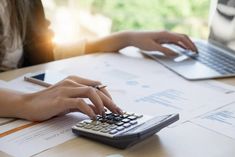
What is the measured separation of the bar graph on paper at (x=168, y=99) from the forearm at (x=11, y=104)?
246 mm

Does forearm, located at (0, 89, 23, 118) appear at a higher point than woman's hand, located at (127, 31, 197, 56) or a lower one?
lower

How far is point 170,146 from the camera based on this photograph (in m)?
0.69

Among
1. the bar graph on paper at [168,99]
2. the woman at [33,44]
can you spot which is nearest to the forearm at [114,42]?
the woman at [33,44]

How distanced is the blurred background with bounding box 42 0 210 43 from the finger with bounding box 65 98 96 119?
4.49ft

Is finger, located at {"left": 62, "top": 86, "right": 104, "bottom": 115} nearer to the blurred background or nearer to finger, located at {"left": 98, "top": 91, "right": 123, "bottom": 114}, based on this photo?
finger, located at {"left": 98, "top": 91, "right": 123, "bottom": 114}

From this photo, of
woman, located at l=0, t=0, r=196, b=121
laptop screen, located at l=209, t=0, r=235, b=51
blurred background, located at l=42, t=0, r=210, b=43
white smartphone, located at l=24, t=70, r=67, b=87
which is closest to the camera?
woman, located at l=0, t=0, r=196, b=121

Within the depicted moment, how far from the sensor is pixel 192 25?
83.3 inches

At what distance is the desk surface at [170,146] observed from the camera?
66 centimetres

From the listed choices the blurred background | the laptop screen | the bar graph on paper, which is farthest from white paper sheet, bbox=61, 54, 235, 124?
the blurred background

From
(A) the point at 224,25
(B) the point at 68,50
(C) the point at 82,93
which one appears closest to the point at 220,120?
(C) the point at 82,93

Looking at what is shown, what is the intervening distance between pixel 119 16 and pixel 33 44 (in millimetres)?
1144

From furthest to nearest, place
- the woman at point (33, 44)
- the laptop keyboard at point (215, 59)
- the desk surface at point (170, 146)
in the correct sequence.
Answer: the laptop keyboard at point (215, 59) < the woman at point (33, 44) < the desk surface at point (170, 146)

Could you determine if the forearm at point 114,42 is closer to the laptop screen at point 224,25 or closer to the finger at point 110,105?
the laptop screen at point 224,25

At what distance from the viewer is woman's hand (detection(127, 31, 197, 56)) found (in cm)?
120
